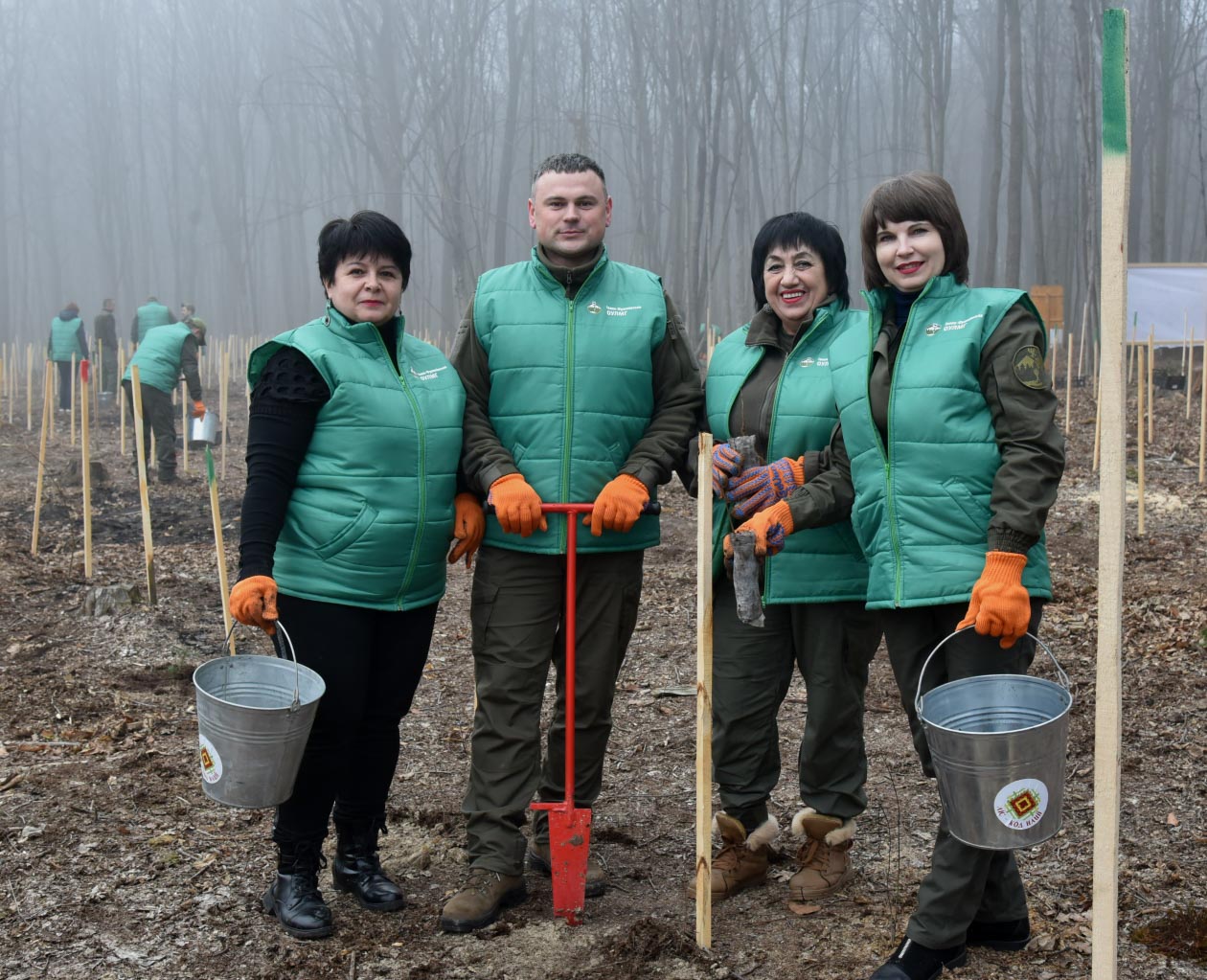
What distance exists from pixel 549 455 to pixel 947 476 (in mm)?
1046

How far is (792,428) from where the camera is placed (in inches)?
122

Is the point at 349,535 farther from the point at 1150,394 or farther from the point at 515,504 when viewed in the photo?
the point at 1150,394

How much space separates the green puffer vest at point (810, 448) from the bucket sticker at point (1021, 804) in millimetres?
909

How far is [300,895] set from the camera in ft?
9.83

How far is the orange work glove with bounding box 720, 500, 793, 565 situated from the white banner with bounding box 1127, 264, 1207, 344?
14326 millimetres

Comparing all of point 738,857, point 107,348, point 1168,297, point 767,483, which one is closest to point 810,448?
point 767,483

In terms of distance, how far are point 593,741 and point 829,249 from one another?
1496mm

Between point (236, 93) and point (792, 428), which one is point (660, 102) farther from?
point (792, 428)

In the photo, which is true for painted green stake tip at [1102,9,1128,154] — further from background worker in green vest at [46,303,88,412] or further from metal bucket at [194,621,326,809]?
background worker in green vest at [46,303,88,412]

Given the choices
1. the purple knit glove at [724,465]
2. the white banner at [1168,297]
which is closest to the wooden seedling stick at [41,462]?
the purple knit glove at [724,465]

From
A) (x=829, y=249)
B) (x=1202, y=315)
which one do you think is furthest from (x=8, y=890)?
(x=1202, y=315)

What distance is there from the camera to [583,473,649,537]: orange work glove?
2.96 metres

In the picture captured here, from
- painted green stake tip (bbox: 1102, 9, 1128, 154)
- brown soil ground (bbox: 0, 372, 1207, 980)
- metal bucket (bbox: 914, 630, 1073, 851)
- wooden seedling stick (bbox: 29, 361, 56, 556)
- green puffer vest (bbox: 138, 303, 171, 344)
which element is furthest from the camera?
green puffer vest (bbox: 138, 303, 171, 344)

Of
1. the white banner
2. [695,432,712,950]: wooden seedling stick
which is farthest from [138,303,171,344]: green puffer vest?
[695,432,712,950]: wooden seedling stick
